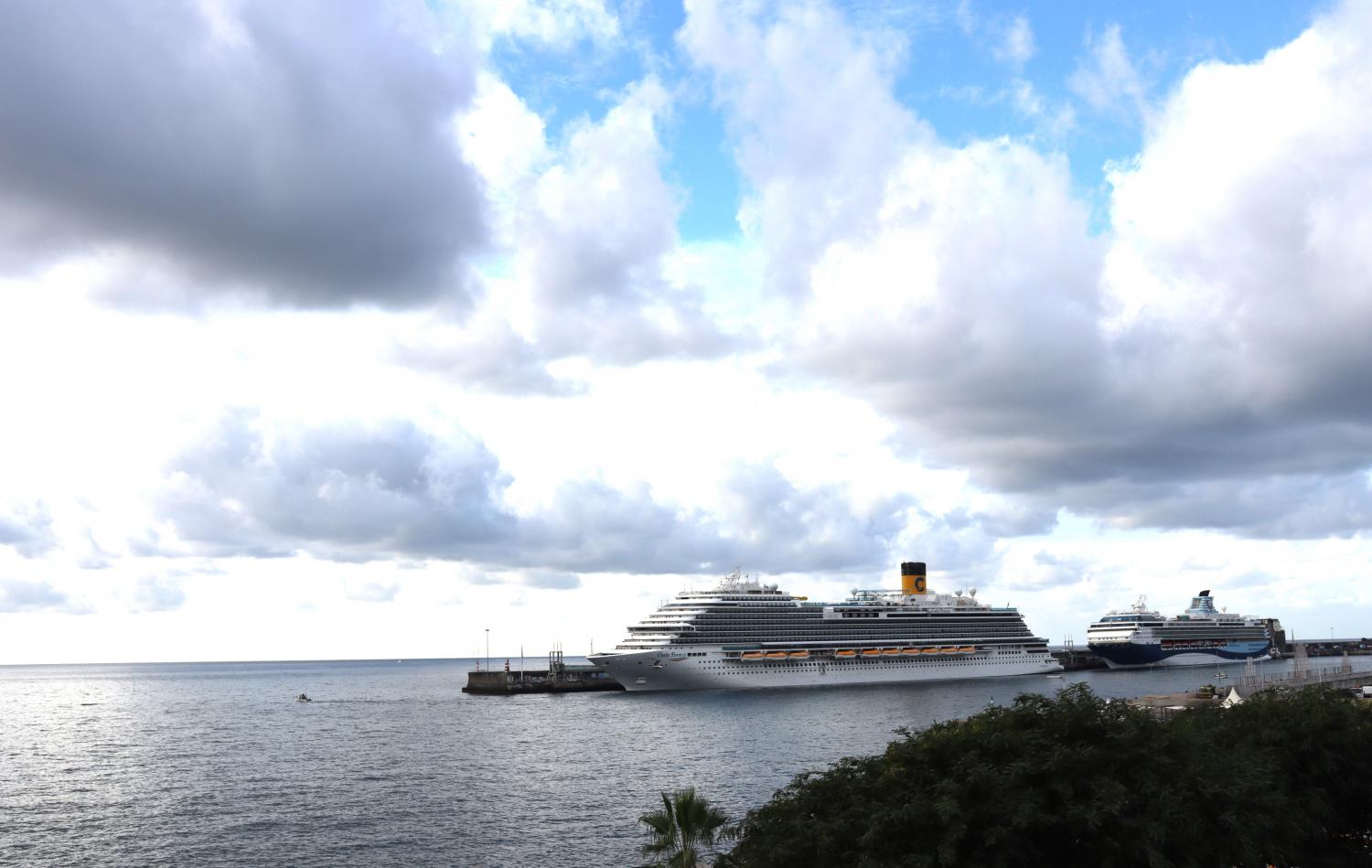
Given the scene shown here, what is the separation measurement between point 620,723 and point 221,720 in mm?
54811

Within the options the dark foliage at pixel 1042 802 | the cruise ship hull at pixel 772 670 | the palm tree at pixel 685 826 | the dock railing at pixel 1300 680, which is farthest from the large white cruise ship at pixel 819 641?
the dark foliage at pixel 1042 802

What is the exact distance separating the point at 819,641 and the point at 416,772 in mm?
79969

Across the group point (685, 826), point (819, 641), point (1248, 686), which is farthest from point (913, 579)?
point (685, 826)

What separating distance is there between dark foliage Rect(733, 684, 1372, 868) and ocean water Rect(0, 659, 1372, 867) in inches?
860

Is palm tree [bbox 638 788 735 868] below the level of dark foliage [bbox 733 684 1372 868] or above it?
below

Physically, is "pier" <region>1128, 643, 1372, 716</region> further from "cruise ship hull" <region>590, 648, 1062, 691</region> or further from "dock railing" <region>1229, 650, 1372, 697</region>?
"cruise ship hull" <region>590, 648, 1062, 691</region>

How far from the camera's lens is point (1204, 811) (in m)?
22.4

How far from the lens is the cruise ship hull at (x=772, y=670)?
126 metres

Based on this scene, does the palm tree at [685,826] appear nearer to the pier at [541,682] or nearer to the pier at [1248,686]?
the pier at [1248,686]

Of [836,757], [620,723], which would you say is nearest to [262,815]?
[836,757]

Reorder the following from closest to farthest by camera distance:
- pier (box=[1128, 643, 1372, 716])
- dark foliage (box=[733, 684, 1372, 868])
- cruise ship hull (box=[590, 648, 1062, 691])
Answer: dark foliage (box=[733, 684, 1372, 868]) → pier (box=[1128, 643, 1372, 716]) → cruise ship hull (box=[590, 648, 1062, 691])

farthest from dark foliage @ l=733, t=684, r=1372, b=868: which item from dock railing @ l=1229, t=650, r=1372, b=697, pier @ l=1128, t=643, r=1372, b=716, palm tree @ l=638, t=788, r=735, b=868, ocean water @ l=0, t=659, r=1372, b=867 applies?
dock railing @ l=1229, t=650, r=1372, b=697

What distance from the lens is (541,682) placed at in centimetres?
14738

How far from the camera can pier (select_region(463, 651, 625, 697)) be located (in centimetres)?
14262
